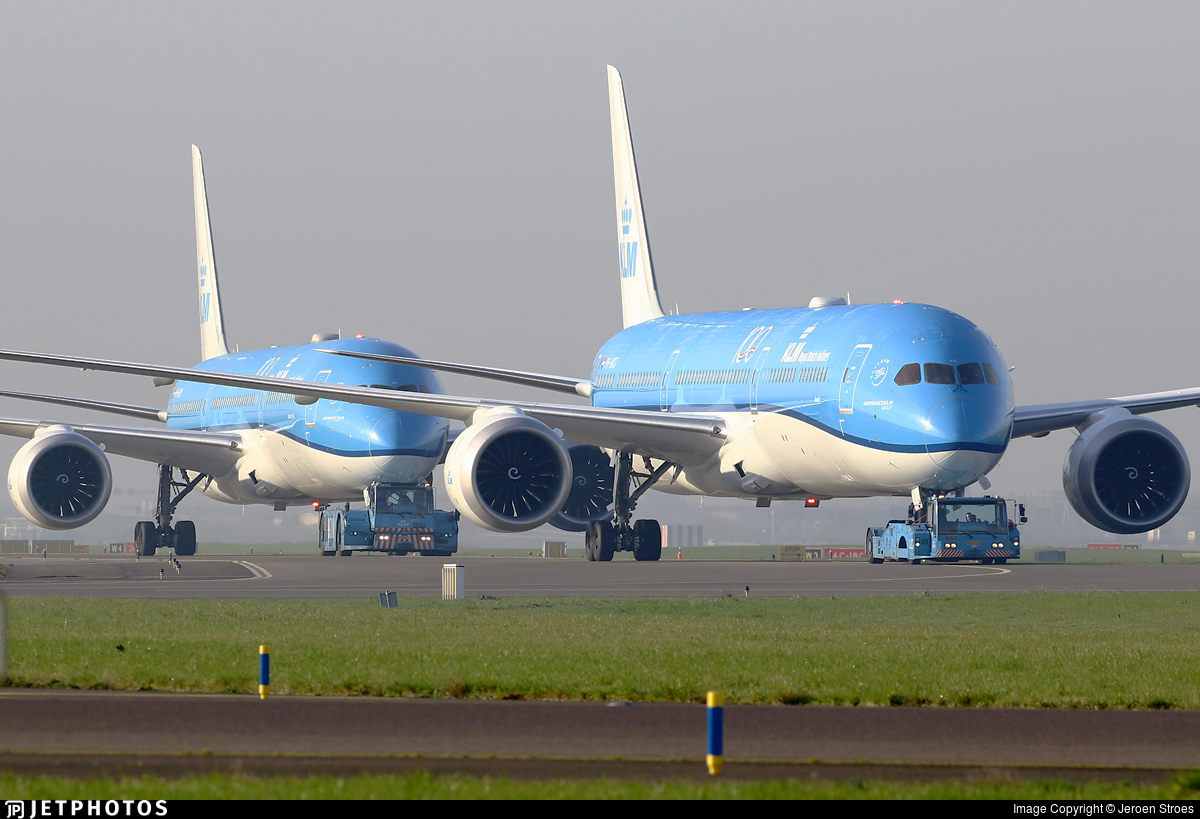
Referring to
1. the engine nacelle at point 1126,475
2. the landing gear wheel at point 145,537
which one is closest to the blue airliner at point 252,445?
the landing gear wheel at point 145,537

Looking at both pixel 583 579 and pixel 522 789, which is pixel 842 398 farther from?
pixel 522 789

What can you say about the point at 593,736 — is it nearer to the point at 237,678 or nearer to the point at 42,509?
the point at 237,678

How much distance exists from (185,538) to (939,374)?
98.1 ft

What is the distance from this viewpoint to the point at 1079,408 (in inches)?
1662

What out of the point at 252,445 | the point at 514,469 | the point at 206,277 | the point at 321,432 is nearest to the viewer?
the point at 514,469

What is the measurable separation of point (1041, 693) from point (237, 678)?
7.80m

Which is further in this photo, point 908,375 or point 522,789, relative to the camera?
point 908,375

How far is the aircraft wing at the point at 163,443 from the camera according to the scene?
4781cm

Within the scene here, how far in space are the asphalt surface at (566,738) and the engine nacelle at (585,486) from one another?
1357 inches

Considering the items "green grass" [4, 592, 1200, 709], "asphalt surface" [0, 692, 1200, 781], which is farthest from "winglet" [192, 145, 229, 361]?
"asphalt surface" [0, 692, 1200, 781]

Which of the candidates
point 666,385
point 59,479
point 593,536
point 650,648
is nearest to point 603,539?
point 593,536

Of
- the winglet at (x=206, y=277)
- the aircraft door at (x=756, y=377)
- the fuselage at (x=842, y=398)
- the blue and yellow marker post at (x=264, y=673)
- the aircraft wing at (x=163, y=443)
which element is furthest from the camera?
the winglet at (x=206, y=277)

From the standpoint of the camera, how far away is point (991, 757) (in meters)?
13.0

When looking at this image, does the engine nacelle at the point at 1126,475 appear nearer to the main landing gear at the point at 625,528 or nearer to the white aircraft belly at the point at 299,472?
the main landing gear at the point at 625,528
